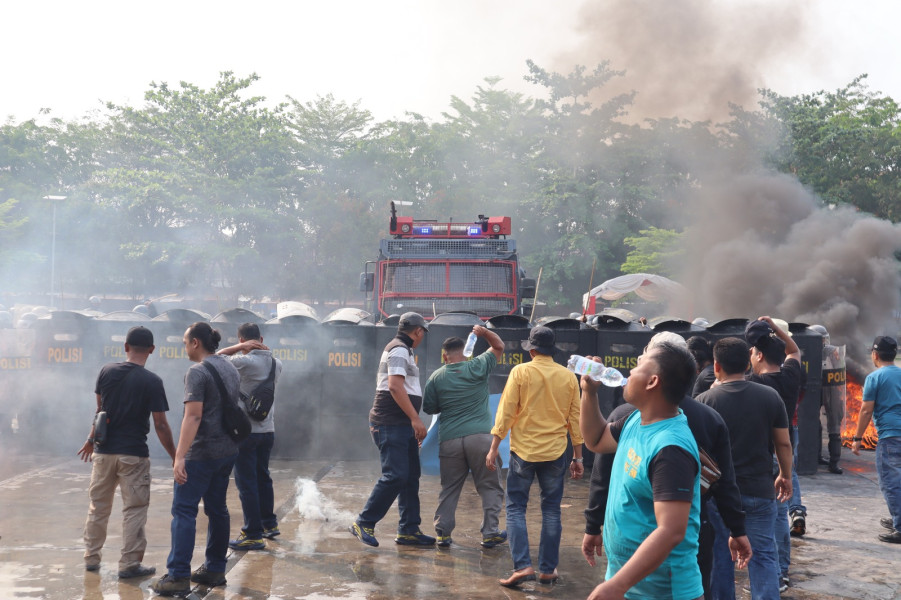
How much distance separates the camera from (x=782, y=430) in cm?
456

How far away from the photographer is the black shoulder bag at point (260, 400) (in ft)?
20.9

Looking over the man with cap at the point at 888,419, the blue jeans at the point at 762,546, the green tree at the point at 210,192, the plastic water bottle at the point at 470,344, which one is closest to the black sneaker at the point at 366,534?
A: the plastic water bottle at the point at 470,344

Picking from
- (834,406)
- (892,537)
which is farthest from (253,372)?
(834,406)

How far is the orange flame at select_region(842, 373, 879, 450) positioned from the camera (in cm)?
1201

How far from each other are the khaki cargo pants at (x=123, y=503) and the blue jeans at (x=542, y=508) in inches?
99.4

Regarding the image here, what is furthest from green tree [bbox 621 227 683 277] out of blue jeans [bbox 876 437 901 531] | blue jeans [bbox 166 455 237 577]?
blue jeans [bbox 166 455 237 577]

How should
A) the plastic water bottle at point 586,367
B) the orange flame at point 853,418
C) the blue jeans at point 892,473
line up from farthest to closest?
the orange flame at point 853,418
the blue jeans at point 892,473
the plastic water bottle at point 586,367

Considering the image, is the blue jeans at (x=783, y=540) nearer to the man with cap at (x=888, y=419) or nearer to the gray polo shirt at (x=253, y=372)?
the man with cap at (x=888, y=419)

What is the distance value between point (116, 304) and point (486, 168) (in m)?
20.4

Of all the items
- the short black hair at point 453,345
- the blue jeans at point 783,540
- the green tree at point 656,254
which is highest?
the green tree at point 656,254

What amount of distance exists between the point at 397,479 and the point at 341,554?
70cm

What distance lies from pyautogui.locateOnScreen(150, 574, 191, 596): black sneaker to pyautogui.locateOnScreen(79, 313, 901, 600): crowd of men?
0.01 metres

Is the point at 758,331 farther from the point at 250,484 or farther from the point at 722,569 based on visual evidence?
the point at 250,484

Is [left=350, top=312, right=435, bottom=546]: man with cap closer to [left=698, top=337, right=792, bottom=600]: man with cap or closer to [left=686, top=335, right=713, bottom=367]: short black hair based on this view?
[left=686, top=335, right=713, bottom=367]: short black hair
